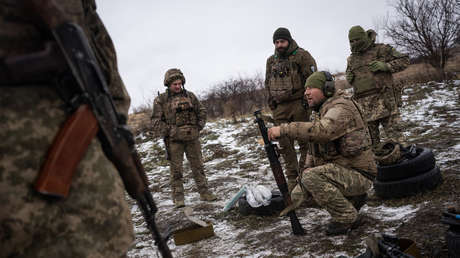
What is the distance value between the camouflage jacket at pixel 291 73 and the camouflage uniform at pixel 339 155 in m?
1.52

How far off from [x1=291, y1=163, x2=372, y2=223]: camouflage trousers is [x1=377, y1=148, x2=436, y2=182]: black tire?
71 cm

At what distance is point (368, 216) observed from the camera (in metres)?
3.15

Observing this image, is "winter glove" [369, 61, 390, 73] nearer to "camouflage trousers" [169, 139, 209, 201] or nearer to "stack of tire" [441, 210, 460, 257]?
"camouflage trousers" [169, 139, 209, 201]

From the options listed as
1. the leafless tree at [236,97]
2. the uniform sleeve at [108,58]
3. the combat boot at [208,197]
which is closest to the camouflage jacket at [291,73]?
the combat boot at [208,197]

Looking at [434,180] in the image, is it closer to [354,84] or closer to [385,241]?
[385,241]

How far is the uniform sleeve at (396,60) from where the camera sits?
535 cm

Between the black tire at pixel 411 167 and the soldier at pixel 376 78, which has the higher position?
the soldier at pixel 376 78

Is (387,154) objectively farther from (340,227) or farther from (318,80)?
(318,80)

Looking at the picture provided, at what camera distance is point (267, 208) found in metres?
3.79

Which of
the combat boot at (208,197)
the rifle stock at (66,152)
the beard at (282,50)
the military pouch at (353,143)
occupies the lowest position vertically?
the combat boot at (208,197)

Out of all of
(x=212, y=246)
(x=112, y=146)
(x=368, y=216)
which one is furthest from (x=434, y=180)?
(x=112, y=146)

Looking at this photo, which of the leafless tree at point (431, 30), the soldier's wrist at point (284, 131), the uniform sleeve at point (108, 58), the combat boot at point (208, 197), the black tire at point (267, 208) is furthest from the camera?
the leafless tree at point (431, 30)

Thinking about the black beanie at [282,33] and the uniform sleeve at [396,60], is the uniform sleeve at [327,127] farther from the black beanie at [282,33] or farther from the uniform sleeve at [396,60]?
the uniform sleeve at [396,60]

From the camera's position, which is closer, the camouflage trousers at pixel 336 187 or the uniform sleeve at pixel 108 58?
the uniform sleeve at pixel 108 58
